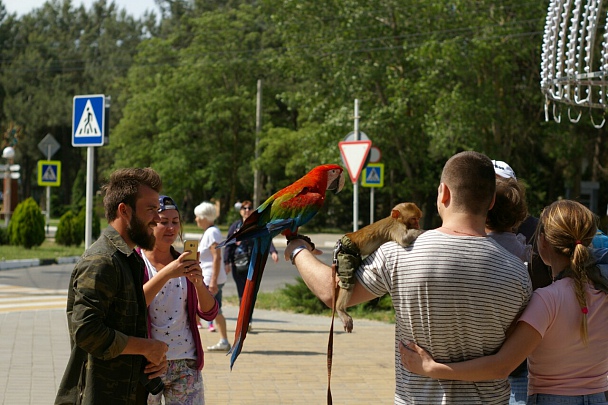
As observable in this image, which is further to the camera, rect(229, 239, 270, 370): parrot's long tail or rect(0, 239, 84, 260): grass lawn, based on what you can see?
rect(0, 239, 84, 260): grass lawn

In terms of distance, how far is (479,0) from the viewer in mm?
31125

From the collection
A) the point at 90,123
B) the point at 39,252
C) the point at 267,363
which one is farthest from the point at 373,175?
the point at 39,252

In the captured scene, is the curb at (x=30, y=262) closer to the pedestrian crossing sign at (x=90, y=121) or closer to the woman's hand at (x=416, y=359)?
the pedestrian crossing sign at (x=90, y=121)

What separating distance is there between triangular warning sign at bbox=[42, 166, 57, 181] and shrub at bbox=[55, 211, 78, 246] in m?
2.31

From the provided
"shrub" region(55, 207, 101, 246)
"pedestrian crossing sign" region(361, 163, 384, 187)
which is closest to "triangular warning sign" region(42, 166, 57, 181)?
"shrub" region(55, 207, 101, 246)

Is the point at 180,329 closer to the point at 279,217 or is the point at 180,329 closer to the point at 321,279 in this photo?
the point at 279,217

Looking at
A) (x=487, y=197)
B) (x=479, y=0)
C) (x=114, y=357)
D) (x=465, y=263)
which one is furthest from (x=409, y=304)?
(x=479, y=0)

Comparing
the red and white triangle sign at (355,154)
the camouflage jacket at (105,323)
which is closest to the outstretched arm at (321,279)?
the camouflage jacket at (105,323)

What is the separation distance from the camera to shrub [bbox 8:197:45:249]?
27.5 metres

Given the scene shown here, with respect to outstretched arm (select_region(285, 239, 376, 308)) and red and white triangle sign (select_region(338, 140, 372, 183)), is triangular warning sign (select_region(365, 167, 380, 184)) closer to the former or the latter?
red and white triangle sign (select_region(338, 140, 372, 183))

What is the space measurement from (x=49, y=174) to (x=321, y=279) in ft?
84.3

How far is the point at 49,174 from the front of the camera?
90.6 ft

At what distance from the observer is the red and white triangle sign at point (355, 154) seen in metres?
15.1

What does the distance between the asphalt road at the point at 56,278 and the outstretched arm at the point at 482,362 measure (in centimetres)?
1413
